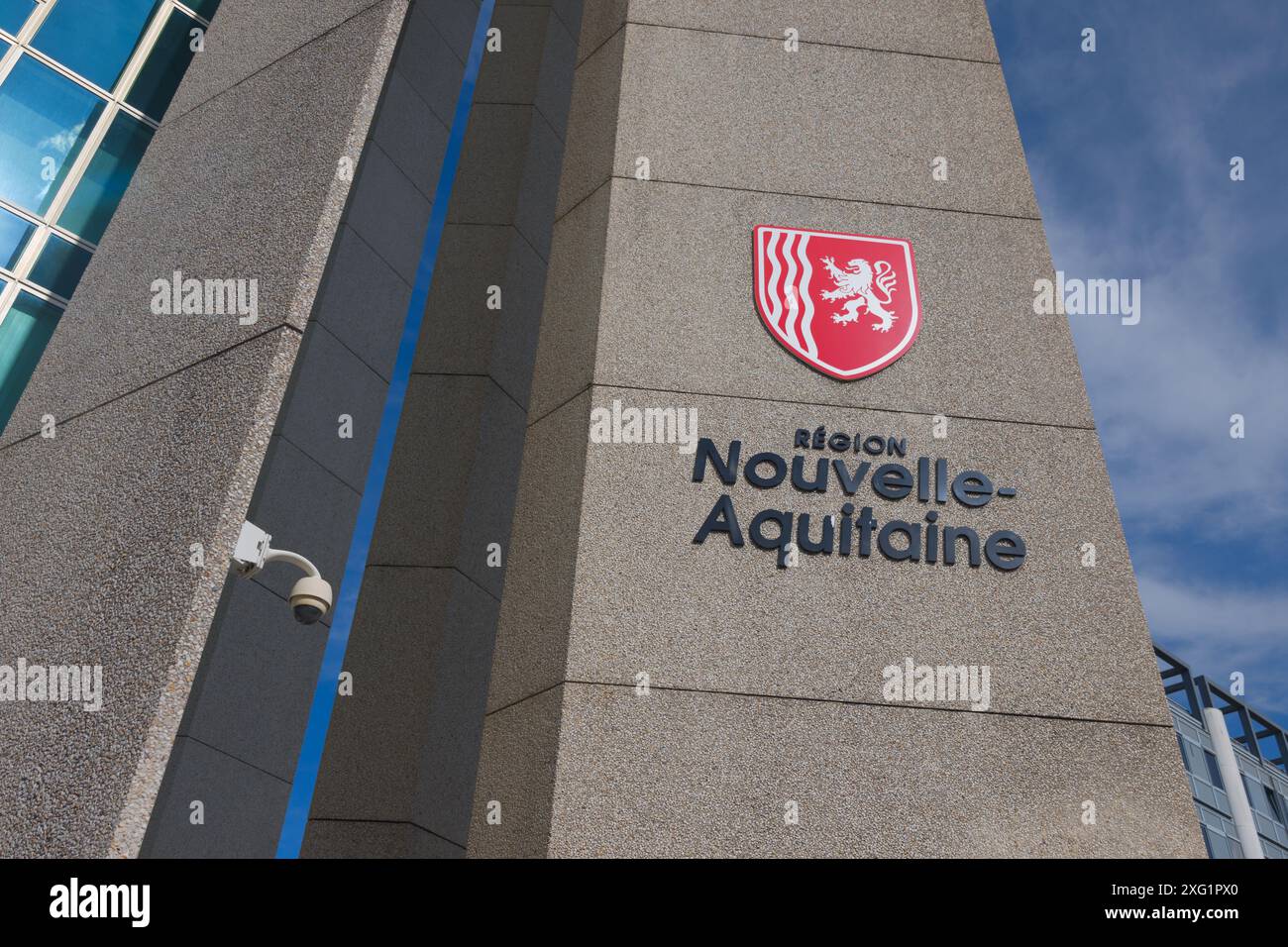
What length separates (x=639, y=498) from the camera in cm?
521

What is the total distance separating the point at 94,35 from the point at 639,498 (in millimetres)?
5554

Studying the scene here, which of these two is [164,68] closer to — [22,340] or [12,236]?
[12,236]

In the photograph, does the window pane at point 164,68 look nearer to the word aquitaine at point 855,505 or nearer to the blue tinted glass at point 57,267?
the blue tinted glass at point 57,267

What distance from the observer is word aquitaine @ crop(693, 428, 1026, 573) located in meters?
5.11

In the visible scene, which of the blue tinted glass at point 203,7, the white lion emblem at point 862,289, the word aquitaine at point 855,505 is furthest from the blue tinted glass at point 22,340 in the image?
the white lion emblem at point 862,289

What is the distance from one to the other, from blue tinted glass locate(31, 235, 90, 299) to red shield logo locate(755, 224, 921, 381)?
445cm

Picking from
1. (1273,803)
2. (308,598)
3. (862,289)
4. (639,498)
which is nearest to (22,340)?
(308,598)

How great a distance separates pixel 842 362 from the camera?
18.3 feet

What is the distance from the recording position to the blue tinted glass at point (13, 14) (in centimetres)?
698

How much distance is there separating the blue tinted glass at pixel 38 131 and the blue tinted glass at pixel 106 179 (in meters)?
0.13

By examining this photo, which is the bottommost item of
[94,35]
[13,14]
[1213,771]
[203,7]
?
[13,14]
